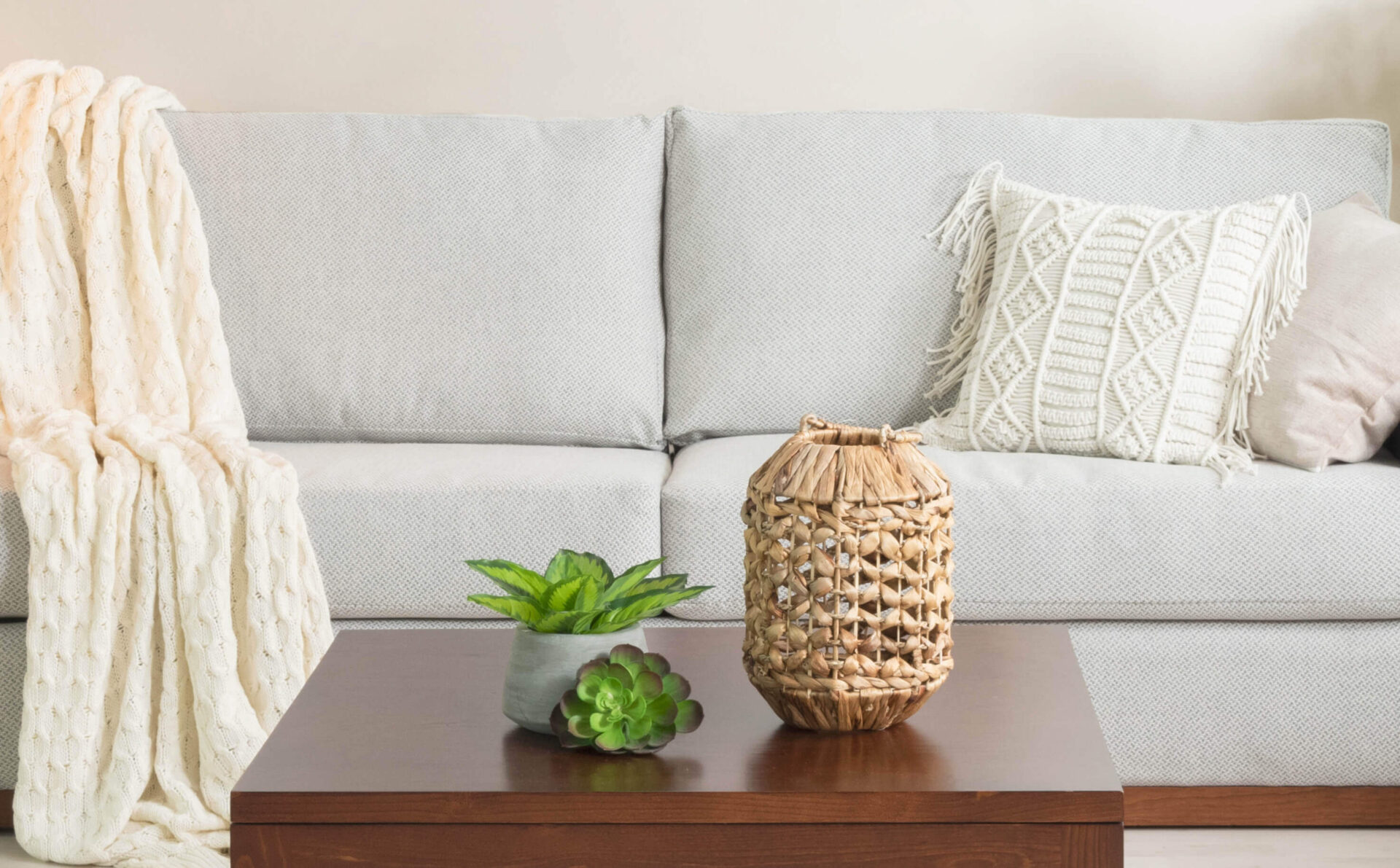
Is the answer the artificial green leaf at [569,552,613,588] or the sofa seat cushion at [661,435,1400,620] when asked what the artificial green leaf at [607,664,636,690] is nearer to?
the artificial green leaf at [569,552,613,588]

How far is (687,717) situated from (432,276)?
4.45ft

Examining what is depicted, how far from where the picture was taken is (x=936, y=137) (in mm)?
2164

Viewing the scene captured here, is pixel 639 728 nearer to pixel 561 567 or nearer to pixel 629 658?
pixel 629 658

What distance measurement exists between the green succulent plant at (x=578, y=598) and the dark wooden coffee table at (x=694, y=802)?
3.4 inches

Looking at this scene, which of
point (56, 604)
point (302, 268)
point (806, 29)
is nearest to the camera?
Result: point (56, 604)

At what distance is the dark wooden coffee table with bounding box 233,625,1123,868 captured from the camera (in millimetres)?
816

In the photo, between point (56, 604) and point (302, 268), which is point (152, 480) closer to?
point (56, 604)

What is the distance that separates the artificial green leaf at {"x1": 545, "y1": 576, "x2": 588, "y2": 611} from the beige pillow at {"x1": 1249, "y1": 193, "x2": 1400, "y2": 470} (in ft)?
3.84

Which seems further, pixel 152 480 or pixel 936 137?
pixel 936 137

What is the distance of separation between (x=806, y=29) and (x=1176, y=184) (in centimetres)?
83

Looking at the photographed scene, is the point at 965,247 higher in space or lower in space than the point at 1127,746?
higher

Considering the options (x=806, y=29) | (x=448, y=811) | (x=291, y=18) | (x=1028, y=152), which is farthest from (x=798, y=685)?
(x=291, y=18)

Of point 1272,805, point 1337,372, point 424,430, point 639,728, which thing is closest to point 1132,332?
point 1337,372

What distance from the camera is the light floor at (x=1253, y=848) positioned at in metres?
1.53
